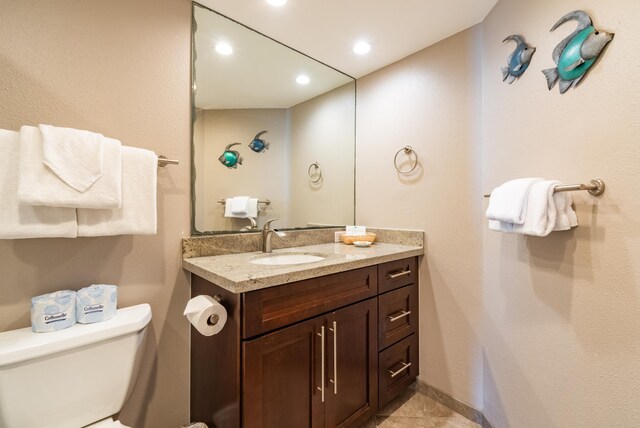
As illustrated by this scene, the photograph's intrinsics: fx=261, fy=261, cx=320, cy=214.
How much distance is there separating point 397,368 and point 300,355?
793 millimetres

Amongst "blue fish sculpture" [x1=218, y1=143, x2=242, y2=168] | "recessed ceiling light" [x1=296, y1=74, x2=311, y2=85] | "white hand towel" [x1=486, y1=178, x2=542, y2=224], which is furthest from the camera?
"recessed ceiling light" [x1=296, y1=74, x2=311, y2=85]

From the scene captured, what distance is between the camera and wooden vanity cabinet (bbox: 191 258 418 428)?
3.09ft

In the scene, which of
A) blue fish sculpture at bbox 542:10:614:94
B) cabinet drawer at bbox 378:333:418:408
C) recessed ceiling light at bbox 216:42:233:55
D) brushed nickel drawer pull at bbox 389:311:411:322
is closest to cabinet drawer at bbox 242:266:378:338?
brushed nickel drawer pull at bbox 389:311:411:322

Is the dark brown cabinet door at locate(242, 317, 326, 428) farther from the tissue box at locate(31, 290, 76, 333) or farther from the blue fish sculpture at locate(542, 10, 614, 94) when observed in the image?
the blue fish sculpture at locate(542, 10, 614, 94)

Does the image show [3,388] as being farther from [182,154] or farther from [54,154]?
[182,154]

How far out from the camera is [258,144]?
1648mm

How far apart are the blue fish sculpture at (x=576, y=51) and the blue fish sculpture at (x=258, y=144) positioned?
143cm

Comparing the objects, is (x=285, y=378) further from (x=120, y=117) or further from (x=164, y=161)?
(x=120, y=117)

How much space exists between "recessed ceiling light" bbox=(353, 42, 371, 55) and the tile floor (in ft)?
7.43

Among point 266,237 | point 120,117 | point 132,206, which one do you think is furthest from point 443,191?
point 120,117

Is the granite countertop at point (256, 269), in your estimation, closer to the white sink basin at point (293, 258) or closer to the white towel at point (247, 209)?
the white sink basin at point (293, 258)

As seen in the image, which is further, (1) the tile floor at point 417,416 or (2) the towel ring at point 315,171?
(2) the towel ring at point 315,171

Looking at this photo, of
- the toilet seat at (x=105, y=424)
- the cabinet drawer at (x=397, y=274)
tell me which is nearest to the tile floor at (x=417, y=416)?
the cabinet drawer at (x=397, y=274)

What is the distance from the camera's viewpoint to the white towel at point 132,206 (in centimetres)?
94
